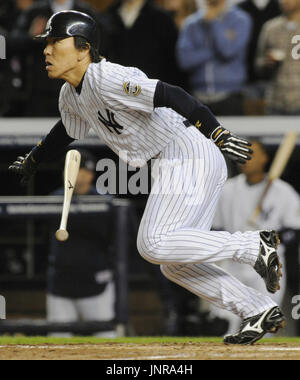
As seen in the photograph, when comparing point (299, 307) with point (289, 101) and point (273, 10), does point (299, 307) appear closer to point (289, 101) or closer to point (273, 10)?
point (289, 101)

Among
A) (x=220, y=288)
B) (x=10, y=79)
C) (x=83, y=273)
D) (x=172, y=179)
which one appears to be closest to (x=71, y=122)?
(x=172, y=179)

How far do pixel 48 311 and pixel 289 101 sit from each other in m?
2.77

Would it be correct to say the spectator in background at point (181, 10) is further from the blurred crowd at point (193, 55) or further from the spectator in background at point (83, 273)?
the spectator in background at point (83, 273)

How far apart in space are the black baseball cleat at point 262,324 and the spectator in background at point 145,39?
3.66m

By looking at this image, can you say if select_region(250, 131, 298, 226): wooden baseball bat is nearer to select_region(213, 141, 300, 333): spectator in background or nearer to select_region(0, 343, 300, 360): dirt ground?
select_region(213, 141, 300, 333): spectator in background

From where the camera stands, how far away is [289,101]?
790 centimetres

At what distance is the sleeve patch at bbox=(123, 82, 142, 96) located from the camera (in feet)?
15.1

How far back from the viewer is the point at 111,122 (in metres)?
4.74

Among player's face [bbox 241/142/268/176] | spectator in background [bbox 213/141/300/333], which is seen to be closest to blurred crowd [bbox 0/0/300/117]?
player's face [bbox 241/142/268/176]

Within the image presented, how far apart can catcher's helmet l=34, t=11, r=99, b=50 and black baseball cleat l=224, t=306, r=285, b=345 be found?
1.68m

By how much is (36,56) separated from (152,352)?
3.96 metres

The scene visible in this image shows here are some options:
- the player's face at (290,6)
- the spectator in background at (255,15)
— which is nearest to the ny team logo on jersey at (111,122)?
the player's face at (290,6)

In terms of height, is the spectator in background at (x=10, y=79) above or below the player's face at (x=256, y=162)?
above

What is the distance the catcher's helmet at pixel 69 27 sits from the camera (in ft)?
15.5
